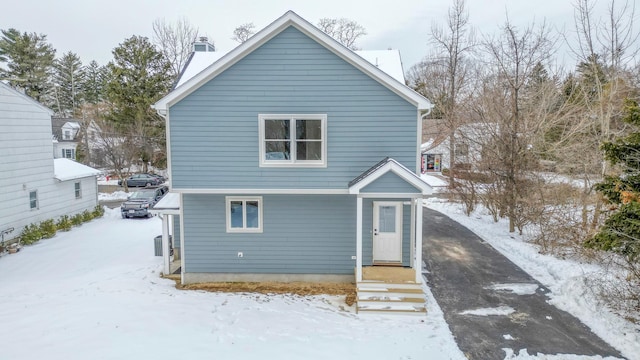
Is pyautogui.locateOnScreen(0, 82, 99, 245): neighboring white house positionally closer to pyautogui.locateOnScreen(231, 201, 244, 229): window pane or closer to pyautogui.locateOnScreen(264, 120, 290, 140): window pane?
Result: pyautogui.locateOnScreen(231, 201, 244, 229): window pane

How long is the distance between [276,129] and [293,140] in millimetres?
589

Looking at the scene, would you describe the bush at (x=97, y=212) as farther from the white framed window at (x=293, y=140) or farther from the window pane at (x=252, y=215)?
the white framed window at (x=293, y=140)

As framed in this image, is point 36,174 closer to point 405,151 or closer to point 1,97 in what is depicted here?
point 1,97

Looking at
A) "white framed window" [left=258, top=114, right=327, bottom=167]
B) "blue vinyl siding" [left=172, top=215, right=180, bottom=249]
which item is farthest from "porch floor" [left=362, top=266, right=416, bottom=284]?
"blue vinyl siding" [left=172, top=215, right=180, bottom=249]

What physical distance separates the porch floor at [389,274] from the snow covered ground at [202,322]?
0.87 meters

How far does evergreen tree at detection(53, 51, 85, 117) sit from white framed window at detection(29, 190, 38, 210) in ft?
132

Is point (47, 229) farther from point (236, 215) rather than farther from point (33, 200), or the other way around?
point (236, 215)

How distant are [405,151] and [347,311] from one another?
4620 mm

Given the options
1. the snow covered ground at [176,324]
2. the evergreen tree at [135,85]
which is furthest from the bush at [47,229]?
the evergreen tree at [135,85]

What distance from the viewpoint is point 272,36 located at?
32.6 feet

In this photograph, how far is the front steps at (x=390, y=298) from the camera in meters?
8.95

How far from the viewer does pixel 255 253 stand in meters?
10.9

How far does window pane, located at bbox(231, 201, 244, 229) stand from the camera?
35.5 feet

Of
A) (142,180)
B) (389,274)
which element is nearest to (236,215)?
(389,274)
